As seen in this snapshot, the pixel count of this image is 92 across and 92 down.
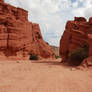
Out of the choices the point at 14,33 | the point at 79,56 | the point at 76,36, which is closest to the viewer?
the point at 79,56

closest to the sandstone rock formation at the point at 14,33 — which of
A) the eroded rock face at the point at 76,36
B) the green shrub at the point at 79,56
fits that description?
the eroded rock face at the point at 76,36

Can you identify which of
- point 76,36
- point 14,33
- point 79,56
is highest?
point 14,33

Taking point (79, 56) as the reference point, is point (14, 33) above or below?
above

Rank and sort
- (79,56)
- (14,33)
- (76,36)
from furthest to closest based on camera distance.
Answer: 1. (14,33)
2. (76,36)
3. (79,56)

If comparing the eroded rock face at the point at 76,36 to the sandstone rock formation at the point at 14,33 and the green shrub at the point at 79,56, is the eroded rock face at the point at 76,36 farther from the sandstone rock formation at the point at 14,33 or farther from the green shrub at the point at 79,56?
the sandstone rock formation at the point at 14,33

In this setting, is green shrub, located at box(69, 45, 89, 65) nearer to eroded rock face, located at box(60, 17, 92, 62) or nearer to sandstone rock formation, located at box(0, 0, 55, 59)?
eroded rock face, located at box(60, 17, 92, 62)

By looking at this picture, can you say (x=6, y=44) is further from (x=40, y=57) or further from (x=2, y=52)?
(x=40, y=57)

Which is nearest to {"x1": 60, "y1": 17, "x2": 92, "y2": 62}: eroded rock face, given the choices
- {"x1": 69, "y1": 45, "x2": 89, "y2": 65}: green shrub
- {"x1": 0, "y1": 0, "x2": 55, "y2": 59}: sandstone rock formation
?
{"x1": 69, "y1": 45, "x2": 89, "y2": 65}: green shrub

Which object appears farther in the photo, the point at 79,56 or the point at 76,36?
the point at 76,36

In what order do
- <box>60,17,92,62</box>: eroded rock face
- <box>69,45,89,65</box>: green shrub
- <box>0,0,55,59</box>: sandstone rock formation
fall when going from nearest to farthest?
<box>69,45,89,65</box>: green shrub → <box>60,17,92,62</box>: eroded rock face → <box>0,0,55,59</box>: sandstone rock formation

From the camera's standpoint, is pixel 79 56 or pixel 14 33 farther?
pixel 14 33

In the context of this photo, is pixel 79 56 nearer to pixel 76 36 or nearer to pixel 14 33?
pixel 76 36

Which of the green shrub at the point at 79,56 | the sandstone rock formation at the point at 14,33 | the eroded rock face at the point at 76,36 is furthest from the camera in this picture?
the sandstone rock formation at the point at 14,33

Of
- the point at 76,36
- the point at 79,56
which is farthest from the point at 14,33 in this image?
the point at 79,56
